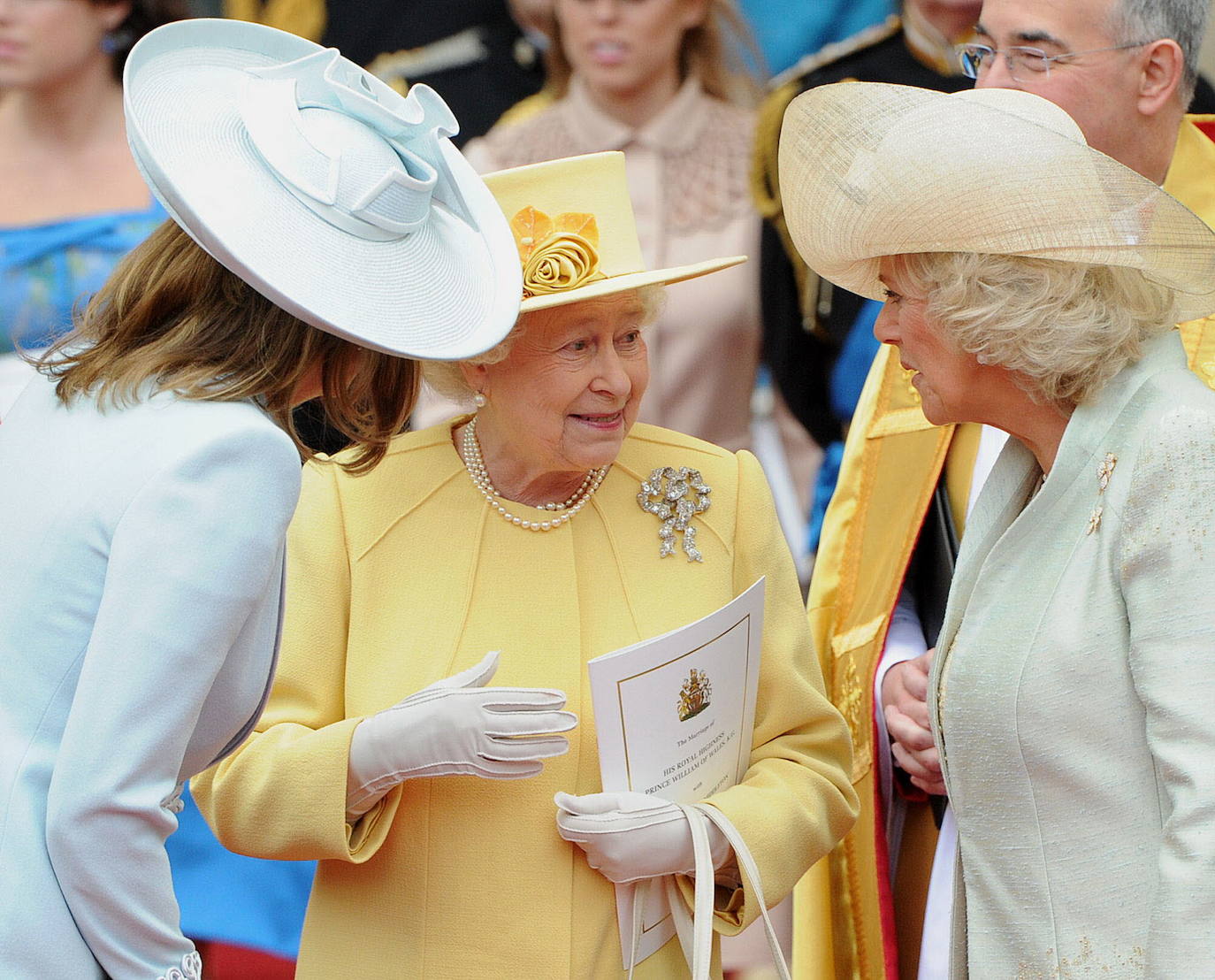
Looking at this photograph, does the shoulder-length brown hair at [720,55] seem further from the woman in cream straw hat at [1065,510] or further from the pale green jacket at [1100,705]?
the pale green jacket at [1100,705]

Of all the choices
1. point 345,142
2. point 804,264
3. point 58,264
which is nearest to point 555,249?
point 345,142

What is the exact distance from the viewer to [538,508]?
97.0 inches

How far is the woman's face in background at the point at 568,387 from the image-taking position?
2383mm

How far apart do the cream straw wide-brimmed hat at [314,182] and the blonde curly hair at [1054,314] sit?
1.99 feet

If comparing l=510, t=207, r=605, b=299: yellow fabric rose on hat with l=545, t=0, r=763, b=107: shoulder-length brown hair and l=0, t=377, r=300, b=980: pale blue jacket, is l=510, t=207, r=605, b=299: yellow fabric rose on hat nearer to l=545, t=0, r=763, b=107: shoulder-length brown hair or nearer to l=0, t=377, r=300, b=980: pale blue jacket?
l=0, t=377, r=300, b=980: pale blue jacket

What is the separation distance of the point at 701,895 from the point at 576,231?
42.3 inches

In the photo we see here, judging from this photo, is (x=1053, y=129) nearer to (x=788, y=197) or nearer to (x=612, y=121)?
(x=788, y=197)

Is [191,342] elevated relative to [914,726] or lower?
elevated

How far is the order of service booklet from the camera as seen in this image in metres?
2.17

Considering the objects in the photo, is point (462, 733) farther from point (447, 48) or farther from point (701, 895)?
point (447, 48)

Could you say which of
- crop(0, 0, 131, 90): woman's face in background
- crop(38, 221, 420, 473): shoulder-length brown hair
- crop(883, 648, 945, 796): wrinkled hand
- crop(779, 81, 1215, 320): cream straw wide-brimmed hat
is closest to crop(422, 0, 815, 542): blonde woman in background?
crop(0, 0, 131, 90): woman's face in background

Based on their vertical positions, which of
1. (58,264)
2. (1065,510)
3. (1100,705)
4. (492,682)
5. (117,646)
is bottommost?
(58,264)

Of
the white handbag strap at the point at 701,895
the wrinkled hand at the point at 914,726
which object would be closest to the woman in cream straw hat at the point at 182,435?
→ the white handbag strap at the point at 701,895

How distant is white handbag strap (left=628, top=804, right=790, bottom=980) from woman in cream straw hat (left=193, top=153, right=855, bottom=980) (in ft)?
0.04
